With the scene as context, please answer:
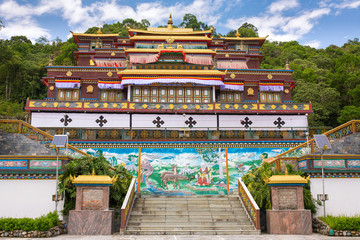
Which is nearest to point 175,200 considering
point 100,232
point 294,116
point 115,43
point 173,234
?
point 173,234

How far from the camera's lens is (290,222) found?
15.2 metres

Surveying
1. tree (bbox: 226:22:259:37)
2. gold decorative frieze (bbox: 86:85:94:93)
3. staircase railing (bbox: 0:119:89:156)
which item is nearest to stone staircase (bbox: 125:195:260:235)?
staircase railing (bbox: 0:119:89:156)

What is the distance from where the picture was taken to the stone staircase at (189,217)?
15320mm

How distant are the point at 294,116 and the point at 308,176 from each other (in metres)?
16.0

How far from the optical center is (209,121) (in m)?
30.5

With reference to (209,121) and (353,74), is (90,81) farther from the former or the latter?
(353,74)

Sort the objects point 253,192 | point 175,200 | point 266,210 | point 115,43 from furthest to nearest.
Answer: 1. point 115,43
2. point 175,200
3. point 253,192
4. point 266,210

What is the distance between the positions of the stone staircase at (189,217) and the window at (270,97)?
1837 cm

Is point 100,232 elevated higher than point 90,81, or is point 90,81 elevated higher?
point 90,81

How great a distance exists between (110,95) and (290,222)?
79.6ft

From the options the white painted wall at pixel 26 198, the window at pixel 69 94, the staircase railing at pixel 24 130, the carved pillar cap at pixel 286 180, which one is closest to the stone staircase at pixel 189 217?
the carved pillar cap at pixel 286 180

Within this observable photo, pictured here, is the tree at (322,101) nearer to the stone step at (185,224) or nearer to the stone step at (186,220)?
the stone step at (186,220)

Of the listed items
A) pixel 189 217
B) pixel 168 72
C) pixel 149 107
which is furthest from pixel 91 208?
pixel 168 72

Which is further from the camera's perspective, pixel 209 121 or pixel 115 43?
pixel 115 43
